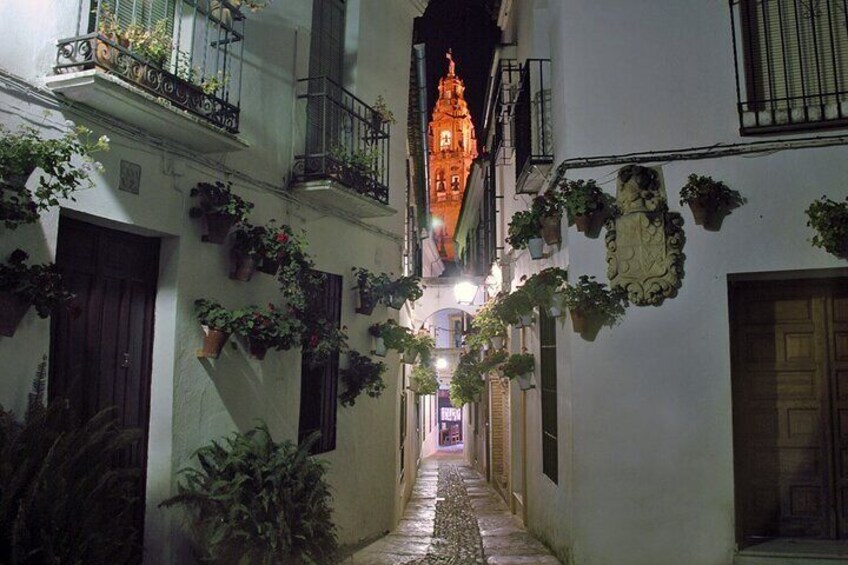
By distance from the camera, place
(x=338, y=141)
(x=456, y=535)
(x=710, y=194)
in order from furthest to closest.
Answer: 1. (x=456, y=535)
2. (x=338, y=141)
3. (x=710, y=194)

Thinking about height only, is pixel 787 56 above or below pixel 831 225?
above

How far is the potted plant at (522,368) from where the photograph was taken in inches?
366

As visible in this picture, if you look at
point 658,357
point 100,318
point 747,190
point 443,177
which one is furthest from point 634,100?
point 443,177

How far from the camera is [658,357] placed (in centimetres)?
645

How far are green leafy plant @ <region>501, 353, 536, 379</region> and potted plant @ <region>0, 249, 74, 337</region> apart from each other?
21.1 ft

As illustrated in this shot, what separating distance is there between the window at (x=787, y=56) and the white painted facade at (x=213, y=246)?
4888mm

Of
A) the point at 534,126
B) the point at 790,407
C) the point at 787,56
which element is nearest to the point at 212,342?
the point at 534,126

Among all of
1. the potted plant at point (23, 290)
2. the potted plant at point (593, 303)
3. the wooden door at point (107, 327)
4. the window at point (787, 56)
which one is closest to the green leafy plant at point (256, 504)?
the wooden door at point (107, 327)

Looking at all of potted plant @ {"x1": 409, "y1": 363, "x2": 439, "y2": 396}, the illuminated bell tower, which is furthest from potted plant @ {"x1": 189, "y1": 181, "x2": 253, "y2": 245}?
the illuminated bell tower

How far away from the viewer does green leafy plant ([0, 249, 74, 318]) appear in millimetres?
4105

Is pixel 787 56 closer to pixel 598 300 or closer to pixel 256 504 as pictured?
pixel 598 300

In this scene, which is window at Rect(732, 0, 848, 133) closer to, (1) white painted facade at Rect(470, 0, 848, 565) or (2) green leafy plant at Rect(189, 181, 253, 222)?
(1) white painted facade at Rect(470, 0, 848, 565)

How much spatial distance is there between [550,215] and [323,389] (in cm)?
356

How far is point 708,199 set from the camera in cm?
620
